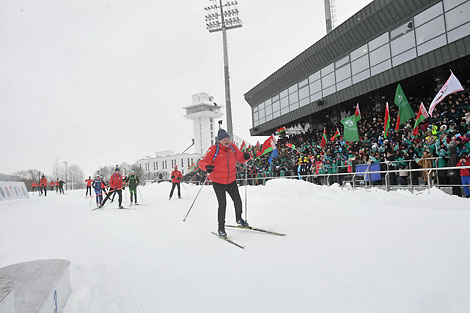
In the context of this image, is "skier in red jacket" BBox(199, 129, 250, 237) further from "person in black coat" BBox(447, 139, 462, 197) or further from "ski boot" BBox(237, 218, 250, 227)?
"person in black coat" BBox(447, 139, 462, 197)

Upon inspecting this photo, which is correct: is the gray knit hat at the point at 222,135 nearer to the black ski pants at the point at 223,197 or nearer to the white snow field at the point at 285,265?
the black ski pants at the point at 223,197

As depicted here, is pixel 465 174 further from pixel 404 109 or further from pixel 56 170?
pixel 56 170

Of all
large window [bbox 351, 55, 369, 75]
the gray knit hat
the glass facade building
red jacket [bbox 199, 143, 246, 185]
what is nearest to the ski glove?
red jacket [bbox 199, 143, 246, 185]

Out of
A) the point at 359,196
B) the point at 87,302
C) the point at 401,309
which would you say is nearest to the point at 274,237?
the point at 401,309

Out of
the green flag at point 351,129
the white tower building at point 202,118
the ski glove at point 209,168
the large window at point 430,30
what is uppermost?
the white tower building at point 202,118

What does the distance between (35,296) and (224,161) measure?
3637 mm

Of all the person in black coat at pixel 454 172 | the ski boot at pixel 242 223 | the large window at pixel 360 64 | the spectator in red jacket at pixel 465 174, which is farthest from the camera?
the large window at pixel 360 64

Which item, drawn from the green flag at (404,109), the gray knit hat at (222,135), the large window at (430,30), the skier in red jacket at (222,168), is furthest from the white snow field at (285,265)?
the large window at (430,30)

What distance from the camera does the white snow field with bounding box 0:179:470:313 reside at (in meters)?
2.41

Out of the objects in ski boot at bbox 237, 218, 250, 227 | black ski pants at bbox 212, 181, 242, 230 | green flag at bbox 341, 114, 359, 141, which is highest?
green flag at bbox 341, 114, 359, 141

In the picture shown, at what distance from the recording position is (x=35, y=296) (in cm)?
195

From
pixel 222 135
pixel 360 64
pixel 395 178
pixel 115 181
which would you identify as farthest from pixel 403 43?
pixel 115 181

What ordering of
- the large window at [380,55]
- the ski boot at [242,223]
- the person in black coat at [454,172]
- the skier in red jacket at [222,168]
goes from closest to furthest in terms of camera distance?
the skier in red jacket at [222,168], the ski boot at [242,223], the person in black coat at [454,172], the large window at [380,55]

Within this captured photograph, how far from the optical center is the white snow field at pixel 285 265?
2.41 m
